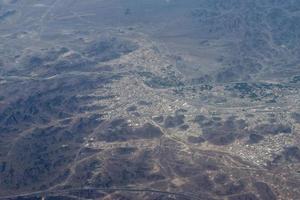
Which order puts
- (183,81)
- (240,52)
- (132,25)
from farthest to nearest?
(132,25) → (240,52) → (183,81)

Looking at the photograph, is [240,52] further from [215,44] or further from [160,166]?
[160,166]

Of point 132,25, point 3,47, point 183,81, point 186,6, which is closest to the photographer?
point 183,81

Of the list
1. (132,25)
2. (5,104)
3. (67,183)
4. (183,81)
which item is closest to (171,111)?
(183,81)

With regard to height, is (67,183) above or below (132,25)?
below

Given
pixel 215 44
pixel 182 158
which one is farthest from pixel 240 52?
pixel 182 158

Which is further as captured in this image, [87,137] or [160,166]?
[87,137]

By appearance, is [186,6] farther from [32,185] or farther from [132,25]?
[32,185]
